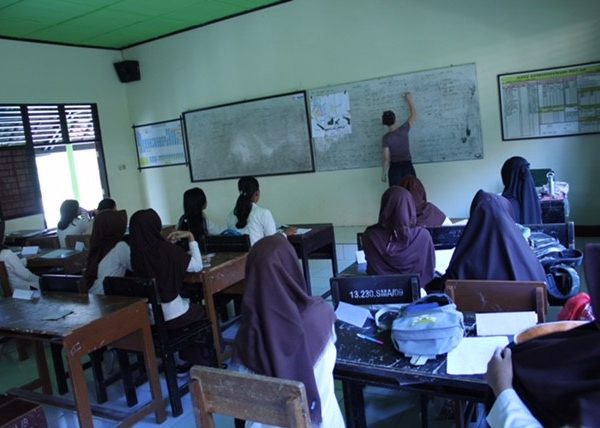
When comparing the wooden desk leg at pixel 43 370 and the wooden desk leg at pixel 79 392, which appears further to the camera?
the wooden desk leg at pixel 43 370

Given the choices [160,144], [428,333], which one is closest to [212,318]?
[428,333]

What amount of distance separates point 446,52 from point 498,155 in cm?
131

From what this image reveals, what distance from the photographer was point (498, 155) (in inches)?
224

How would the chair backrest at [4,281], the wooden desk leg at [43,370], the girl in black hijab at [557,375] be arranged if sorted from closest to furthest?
the girl in black hijab at [557,375]
the wooden desk leg at [43,370]
the chair backrest at [4,281]

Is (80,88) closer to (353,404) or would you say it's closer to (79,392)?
(79,392)

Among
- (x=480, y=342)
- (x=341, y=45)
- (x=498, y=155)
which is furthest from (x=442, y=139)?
(x=480, y=342)

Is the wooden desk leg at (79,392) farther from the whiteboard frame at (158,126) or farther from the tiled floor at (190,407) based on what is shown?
the whiteboard frame at (158,126)

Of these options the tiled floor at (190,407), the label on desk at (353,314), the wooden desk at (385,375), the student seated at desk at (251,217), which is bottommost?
the tiled floor at (190,407)

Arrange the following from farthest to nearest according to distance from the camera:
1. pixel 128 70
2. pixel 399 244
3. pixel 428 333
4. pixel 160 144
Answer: pixel 160 144
pixel 128 70
pixel 399 244
pixel 428 333

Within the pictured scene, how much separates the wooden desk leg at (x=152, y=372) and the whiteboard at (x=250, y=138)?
465cm

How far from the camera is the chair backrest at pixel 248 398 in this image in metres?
1.23

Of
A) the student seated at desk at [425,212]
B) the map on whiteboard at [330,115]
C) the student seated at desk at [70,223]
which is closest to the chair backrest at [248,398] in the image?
the student seated at desk at [425,212]

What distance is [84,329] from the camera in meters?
2.31

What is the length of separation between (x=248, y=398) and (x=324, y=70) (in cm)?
583
